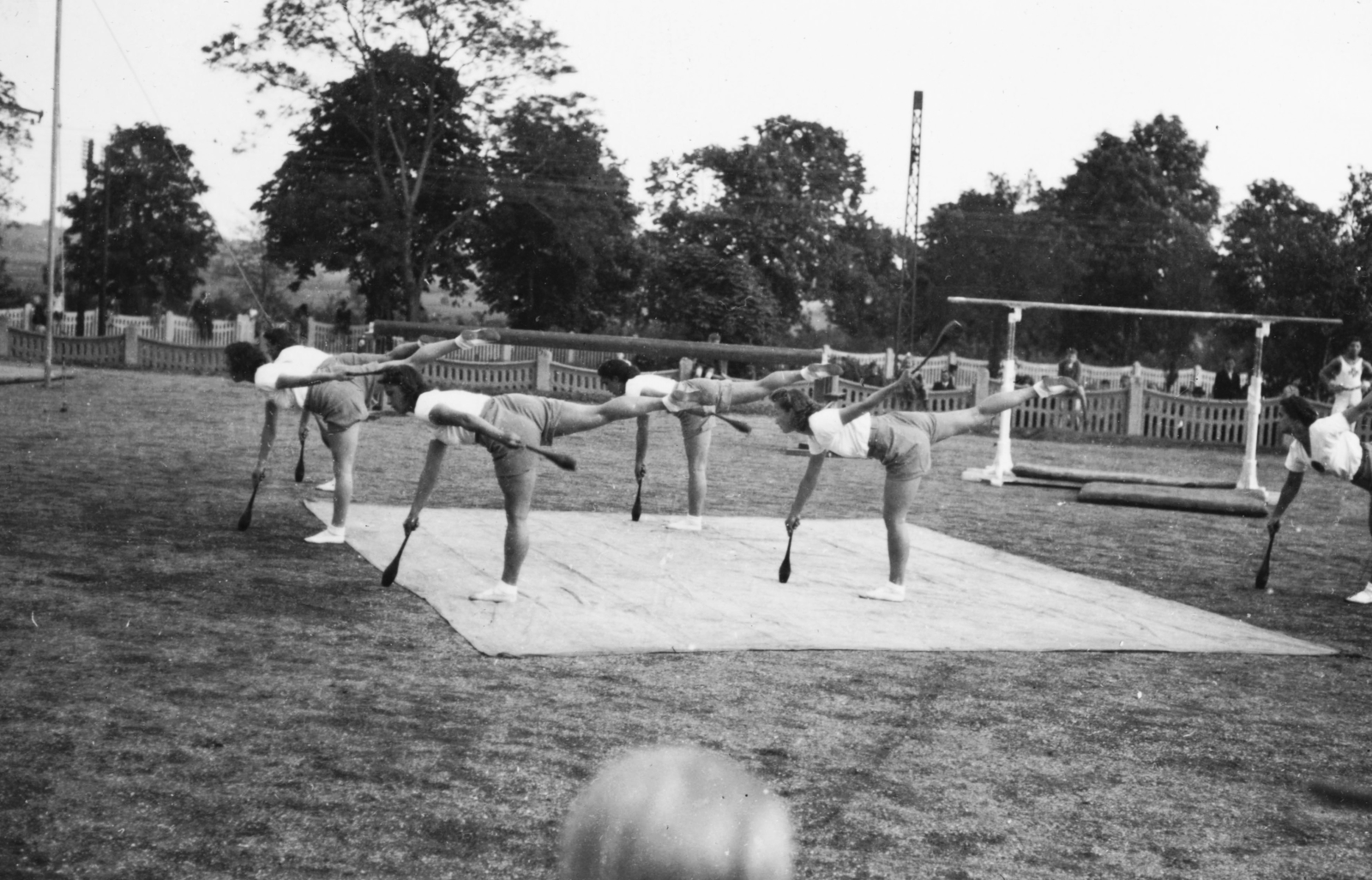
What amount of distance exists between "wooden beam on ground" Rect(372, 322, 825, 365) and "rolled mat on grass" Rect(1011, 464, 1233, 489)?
560 centimetres

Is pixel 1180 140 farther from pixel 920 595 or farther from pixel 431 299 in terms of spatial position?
pixel 920 595

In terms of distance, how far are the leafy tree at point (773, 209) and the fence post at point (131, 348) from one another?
576 inches

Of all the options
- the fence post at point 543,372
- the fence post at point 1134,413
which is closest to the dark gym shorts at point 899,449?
the fence post at point 1134,413

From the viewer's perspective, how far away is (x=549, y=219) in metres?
29.7

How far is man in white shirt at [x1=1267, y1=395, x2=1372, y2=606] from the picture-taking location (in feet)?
30.4

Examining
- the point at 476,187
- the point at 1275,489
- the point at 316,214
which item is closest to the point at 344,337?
the point at 316,214

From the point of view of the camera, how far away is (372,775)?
4.56 meters

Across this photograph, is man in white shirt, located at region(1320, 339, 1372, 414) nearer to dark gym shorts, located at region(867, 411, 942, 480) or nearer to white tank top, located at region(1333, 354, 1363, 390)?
white tank top, located at region(1333, 354, 1363, 390)

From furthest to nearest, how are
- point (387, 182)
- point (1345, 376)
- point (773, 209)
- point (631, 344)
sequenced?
1. point (773, 209)
2. point (387, 182)
3. point (1345, 376)
4. point (631, 344)

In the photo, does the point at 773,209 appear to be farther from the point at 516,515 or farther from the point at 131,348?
the point at 516,515

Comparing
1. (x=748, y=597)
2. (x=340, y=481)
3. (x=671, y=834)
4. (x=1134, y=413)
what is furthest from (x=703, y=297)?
(x=671, y=834)

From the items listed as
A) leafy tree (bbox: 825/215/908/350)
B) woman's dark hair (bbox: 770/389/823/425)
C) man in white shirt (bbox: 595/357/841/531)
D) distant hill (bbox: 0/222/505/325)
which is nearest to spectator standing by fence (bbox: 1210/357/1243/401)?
leafy tree (bbox: 825/215/908/350)

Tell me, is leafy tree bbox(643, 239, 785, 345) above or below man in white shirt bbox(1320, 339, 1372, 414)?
above

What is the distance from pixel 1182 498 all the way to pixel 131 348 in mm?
28294
